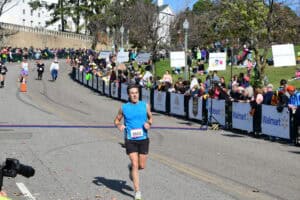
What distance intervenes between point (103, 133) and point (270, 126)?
4814 mm

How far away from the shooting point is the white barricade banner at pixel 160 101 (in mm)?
26797

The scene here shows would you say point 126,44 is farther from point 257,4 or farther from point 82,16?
point 257,4

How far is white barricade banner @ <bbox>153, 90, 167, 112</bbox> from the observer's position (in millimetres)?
26797

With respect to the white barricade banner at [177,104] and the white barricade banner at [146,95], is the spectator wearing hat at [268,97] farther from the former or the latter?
the white barricade banner at [146,95]

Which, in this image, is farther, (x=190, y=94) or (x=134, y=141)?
(x=190, y=94)

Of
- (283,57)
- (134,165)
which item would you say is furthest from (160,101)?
(134,165)

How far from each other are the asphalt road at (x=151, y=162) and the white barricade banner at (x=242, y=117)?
1.51 feet

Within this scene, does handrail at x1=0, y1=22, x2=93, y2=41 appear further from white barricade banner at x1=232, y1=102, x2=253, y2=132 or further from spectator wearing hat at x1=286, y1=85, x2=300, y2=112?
spectator wearing hat at x1=286, y1=85, x2=300, y2=112

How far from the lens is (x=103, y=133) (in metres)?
18.3

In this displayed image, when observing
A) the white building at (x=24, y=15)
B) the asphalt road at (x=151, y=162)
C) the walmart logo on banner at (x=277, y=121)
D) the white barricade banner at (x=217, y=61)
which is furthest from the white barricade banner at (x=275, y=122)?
the white building at (x=24, y=15)

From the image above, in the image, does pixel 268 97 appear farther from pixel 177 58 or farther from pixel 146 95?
pixel 146 95

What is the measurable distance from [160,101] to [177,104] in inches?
86.5

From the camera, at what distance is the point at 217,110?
21125mm

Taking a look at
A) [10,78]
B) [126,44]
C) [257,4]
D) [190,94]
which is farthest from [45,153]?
Answer: [126,44]
